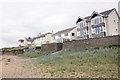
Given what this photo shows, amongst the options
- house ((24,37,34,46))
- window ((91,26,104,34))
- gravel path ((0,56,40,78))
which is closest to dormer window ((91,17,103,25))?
window ((91,26,104,34))

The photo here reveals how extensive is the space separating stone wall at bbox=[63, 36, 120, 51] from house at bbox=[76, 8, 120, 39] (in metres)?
10.4

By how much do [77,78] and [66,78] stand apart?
0.58 metres

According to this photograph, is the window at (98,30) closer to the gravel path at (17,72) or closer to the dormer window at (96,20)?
the dormer window at (96,20)

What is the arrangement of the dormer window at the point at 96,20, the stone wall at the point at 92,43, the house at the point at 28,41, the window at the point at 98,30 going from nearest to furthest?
the stone wall at the point at 92,43 → the window at the point at 98,30 → the dormer window at the point at 96,20 → the house at the point at 28,41

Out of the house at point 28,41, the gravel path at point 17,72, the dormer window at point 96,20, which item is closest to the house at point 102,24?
the dormer window at point 96,20

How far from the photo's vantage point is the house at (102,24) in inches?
1337

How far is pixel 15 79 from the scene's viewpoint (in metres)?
8.38

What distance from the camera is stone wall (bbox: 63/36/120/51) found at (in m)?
20.7

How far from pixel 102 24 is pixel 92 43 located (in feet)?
41.9

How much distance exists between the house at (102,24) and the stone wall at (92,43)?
34.2ft

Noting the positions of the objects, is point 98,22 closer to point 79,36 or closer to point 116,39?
point 79,36

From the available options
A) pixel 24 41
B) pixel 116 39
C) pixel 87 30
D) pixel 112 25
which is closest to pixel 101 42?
pixel 116 39

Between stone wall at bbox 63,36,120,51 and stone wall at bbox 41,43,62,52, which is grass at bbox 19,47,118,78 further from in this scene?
stone wall at bbox 41,43,62,52

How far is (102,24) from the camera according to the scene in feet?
112
